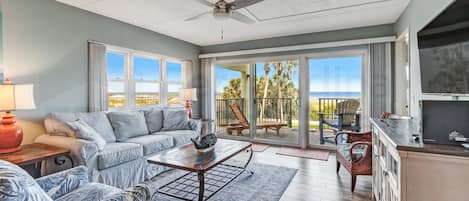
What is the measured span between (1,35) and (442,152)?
411cm

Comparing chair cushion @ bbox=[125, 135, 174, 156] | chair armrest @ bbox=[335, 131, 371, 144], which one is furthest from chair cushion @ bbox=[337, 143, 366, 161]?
chair cushion @ bbox=[125, 135, 174, 156]

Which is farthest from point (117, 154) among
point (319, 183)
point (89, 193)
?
point (319, 183)

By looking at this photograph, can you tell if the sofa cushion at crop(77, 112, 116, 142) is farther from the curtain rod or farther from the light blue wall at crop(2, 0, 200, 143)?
the curtain rod

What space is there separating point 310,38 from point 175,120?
3121 mm

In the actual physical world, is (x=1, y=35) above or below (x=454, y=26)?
above

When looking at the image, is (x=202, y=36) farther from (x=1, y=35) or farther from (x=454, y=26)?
(x=454, y=26)

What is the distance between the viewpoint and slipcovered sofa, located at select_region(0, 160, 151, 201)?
3.18ft

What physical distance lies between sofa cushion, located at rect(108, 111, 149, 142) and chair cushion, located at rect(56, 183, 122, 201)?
1692 millimetres

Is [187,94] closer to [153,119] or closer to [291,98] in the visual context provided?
[153,119]

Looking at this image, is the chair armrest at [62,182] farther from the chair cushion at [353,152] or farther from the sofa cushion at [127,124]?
the chair cushion at [353,152]

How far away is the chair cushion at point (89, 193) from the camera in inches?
63.2

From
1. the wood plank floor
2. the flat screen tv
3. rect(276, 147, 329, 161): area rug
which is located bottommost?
the wood plank floor

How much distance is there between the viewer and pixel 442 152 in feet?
3.91

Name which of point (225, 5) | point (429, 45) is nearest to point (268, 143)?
point (225, 5)
